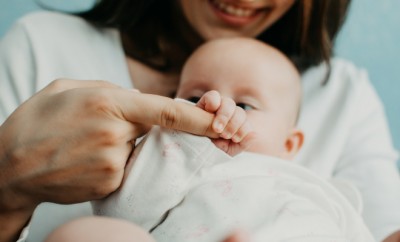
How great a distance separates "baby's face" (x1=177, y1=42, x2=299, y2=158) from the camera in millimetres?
937

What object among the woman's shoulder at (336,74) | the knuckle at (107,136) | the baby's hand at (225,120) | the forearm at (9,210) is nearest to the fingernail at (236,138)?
the baby's hand at (225,120)

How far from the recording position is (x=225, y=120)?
683mm

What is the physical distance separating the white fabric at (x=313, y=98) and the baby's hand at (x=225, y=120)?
344mm

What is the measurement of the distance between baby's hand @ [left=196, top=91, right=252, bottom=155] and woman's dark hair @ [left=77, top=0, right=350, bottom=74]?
0.52 metres

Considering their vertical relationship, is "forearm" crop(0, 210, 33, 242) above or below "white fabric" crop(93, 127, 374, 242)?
below

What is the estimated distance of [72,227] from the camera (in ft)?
1.91

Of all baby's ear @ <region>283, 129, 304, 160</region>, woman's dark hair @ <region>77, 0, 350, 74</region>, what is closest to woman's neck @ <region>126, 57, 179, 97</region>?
woman's dark hair @ <region>77, 0, 350, 74</region>

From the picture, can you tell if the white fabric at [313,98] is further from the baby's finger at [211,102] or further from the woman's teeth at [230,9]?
the baby's finger at [211,102]

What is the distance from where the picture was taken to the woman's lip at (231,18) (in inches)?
45.6

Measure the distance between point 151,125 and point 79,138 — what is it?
97 millimetres

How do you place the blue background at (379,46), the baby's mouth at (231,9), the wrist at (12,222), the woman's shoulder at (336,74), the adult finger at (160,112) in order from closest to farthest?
the adult finger at (160,112)
the wrist at (12,222)
the baby's mouth at (231,9)
the woman's shoulder at (336,74)
the blue background at (379,46)

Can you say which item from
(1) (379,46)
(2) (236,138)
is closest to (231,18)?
(2) (236,138)

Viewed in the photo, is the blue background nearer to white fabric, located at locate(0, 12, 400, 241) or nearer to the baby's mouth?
white fabric, located at locate(0, 12, 400, 241)

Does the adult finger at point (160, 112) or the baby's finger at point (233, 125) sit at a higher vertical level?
the adult finger at point (160, 112)
